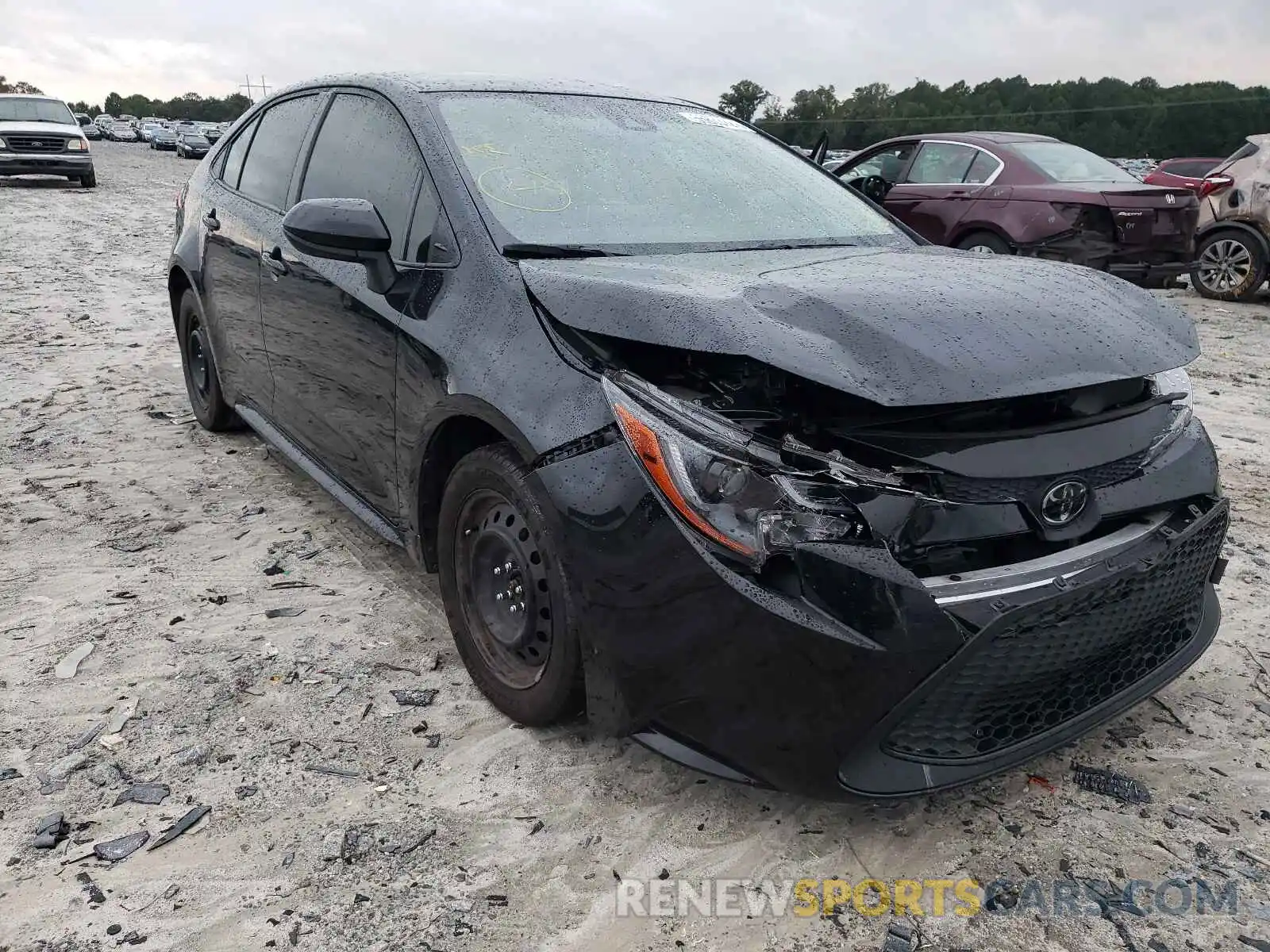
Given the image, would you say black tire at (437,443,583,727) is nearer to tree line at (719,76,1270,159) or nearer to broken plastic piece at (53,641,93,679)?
broken plastic piece at (53,641,93,679)

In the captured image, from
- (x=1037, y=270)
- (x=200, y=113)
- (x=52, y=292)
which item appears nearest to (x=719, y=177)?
(x=1037, y=270)

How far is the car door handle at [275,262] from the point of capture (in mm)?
3617

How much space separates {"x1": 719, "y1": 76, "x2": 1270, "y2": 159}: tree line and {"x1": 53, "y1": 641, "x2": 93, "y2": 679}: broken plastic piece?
3579 centimetres

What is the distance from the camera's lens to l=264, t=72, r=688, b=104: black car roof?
3.25 m

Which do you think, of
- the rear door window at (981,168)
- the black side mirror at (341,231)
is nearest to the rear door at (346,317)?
the black side mirror at (341,231)

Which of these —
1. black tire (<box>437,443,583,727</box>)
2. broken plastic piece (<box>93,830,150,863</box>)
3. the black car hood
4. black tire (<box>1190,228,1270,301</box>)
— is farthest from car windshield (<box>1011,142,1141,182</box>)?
broken plastic piece (<box>93,830,150,863</box>)

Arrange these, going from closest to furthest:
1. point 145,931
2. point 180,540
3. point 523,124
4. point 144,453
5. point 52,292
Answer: point 145,931 → point 523,124 → point 180,540 → point 144,453 → point 52,292

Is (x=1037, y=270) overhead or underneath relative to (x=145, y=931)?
overhead

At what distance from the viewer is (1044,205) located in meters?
8.52

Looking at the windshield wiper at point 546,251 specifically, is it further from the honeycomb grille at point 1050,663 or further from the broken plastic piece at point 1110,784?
the broken plastic piece at point 1110,784

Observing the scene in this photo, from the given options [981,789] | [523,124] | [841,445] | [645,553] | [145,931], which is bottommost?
[145,931]

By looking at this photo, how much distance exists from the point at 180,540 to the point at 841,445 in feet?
9.48

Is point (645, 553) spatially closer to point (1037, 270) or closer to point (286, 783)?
point (286, 783)

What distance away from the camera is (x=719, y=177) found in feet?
10.8
